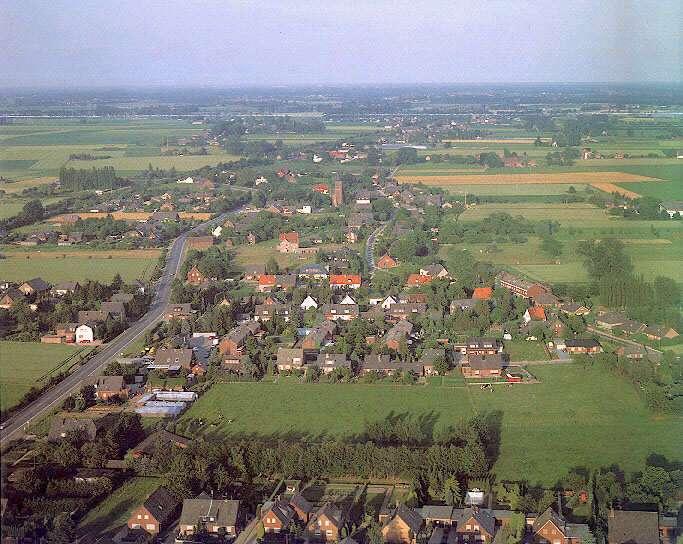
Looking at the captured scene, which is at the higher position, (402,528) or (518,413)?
(402,528)

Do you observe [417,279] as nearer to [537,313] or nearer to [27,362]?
[537,313]

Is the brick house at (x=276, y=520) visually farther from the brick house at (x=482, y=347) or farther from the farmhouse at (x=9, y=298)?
the farmhouse at (x=9, y=298)

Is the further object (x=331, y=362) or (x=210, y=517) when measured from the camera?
(x=331, y=362)

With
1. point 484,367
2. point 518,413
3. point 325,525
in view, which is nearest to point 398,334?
point 484,367

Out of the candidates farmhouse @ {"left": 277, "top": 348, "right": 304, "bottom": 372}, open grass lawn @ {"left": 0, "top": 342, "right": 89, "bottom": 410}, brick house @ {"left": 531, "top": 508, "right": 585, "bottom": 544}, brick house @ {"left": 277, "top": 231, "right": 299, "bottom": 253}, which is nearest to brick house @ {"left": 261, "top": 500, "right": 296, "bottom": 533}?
brick house @ {"left": 531, "top": 508, "right": 585, "bottom": 544}

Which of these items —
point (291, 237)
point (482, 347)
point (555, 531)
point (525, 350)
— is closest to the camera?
point (555, 531)

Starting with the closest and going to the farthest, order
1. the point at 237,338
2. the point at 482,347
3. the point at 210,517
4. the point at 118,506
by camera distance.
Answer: the point at 210,517
the point at 118,506
the point at 482,347
the point at 237,338

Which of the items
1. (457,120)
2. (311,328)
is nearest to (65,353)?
(311,328)

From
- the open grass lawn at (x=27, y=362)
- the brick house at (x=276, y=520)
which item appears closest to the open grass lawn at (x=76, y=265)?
the open grass lawn at (x=27, y=362)
